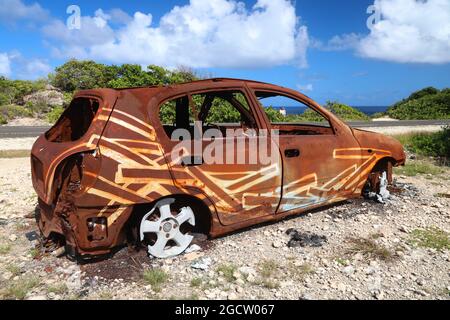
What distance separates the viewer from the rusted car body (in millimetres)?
3449

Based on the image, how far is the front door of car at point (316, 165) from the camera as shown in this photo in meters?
A: 4.45

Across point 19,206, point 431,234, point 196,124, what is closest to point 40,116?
point 19,206

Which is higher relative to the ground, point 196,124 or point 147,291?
point 196,124

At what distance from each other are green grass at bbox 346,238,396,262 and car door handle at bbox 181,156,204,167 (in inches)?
69.6

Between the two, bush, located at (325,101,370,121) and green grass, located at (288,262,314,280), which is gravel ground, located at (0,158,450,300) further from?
bush, located at (325,101,370,121)

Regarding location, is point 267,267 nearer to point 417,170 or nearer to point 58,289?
point 58,289

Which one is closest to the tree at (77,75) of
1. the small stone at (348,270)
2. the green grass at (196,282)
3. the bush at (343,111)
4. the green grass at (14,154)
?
the green grass at (14,154)

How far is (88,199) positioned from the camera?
3367mm

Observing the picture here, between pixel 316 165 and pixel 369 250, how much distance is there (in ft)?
3.67

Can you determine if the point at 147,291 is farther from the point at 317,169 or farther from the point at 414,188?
the point at 414,188

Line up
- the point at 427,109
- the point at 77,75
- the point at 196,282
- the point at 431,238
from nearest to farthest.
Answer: the point at 196,282 → the point at 431,238 → the point at 77,75 → the point at 427,109

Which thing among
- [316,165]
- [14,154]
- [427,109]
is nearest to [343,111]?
[427,109]

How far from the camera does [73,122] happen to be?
4488 millimetres

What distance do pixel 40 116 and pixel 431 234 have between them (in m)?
22.8
